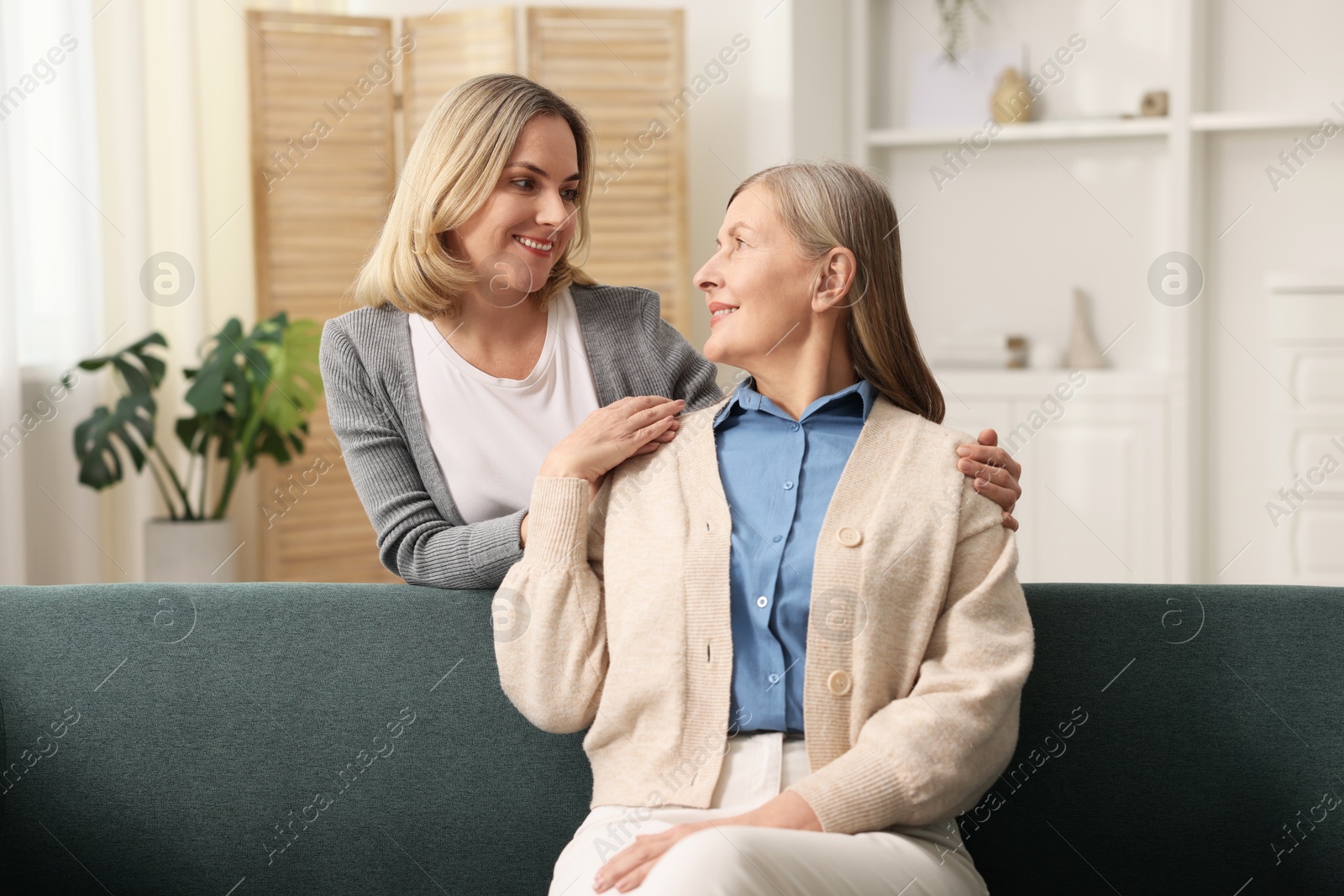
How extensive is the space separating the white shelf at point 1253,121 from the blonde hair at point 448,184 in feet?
9.82

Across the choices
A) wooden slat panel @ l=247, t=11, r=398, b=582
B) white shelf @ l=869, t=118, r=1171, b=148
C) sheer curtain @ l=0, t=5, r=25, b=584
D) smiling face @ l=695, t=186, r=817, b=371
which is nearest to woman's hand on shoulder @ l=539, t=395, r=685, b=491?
smiling face @ l=695, t=186, r=817, b=371

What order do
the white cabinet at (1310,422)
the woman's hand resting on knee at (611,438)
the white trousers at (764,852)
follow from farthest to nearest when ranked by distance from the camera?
1. the white cabinet at (1310,422)
2. the woman's hand resting on knee at (611,438)
3. the white trousers at (764,852)

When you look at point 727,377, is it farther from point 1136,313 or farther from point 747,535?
point 747,535

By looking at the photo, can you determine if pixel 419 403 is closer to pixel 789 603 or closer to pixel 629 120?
→ pixel 789 603

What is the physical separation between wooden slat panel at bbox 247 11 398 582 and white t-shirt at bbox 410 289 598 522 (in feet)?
7.71

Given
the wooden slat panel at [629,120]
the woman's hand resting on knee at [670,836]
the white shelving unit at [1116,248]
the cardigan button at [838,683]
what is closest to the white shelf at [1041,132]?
the white shelving unit at [1116,248]

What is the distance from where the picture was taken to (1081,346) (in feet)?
14.1

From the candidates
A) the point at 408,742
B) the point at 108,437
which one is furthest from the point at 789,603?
the point at 108,437

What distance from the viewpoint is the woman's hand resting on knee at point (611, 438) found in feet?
4.99

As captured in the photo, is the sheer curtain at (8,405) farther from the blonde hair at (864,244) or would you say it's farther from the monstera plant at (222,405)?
the blonde hair at (864,244)

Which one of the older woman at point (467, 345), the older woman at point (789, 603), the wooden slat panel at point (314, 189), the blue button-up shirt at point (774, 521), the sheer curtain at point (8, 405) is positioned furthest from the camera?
the wooden slat panel at point (314, 189)

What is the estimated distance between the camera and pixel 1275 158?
13.7 feet

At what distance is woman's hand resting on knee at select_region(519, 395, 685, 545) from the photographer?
152cm

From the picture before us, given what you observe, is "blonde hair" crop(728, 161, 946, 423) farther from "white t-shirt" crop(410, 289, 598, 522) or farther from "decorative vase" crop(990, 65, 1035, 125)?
"decorative vase" crop(990, 65, 1035, 125)
